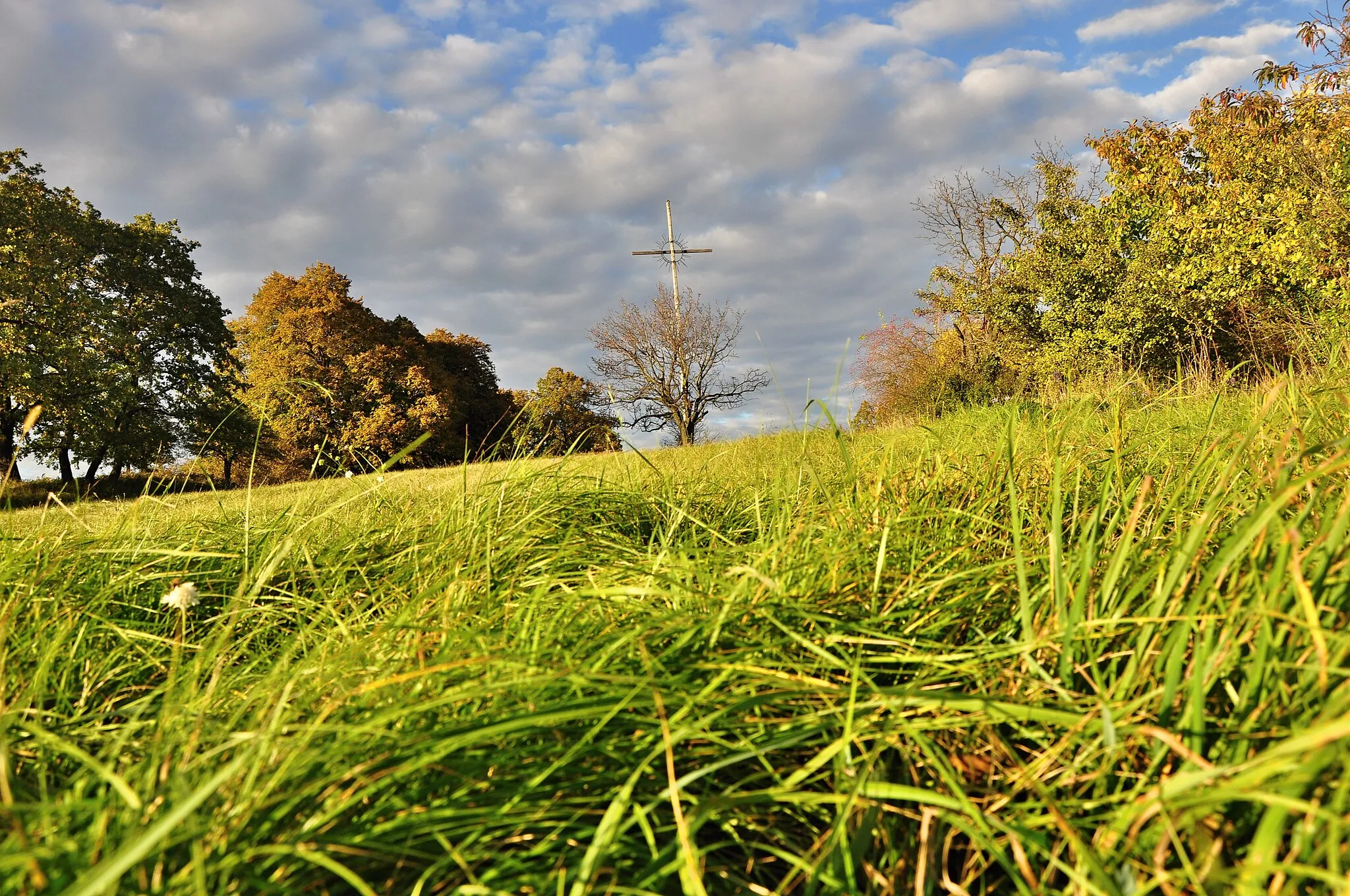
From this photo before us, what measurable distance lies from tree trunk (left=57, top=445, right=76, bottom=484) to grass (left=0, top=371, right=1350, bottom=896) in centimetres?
2382

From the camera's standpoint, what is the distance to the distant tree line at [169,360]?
17.7 m

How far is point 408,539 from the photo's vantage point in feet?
8.32

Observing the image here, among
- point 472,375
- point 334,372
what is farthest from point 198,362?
point 472,375

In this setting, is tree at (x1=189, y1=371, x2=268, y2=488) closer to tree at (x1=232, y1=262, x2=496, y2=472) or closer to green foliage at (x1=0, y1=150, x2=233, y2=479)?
green foliage at (x1=0, y1=150, x2=233, y2=479)

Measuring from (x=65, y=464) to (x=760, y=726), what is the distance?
86.3ft

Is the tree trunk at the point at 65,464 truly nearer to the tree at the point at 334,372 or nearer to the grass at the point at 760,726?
the tree at the point at 334,372

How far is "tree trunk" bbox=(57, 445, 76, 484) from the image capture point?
20.1 meters

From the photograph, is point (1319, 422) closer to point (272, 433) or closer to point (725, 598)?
point (725, 598)

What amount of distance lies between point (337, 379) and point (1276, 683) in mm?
30137

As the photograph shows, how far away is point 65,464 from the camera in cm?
2072

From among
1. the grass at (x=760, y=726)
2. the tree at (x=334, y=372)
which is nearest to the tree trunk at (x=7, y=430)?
the tree at (x=334, y=372)

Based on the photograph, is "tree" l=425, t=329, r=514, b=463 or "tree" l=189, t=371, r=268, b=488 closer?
"tree" l=189, t=371, r=268, b=488

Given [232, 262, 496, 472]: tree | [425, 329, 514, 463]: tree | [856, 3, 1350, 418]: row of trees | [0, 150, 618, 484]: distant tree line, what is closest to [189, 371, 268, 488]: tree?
[0, 150, 618, 484]: distant tree line

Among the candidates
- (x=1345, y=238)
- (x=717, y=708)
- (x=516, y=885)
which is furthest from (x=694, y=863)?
(x=1345, y=238)
